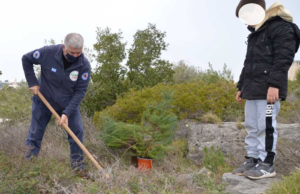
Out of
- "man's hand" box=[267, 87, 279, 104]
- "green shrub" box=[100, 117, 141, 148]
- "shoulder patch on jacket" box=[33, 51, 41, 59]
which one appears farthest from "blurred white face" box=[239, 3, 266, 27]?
"shoulder patch on jacket" box=[33, 51, 41, 59]

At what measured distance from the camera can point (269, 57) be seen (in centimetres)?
363

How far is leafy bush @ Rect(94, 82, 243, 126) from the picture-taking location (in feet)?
19.7

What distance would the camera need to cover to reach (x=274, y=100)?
3480 mm

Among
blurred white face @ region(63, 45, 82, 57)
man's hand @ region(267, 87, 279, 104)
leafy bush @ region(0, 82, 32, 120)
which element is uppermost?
blurred white face @ region(63, 45, 82, 57)

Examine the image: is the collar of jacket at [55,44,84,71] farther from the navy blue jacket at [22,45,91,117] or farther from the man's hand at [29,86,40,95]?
the man's hand at [29,86,40,95]

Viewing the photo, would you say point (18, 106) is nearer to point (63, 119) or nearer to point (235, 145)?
point (63, 119)

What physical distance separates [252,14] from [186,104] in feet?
8.84

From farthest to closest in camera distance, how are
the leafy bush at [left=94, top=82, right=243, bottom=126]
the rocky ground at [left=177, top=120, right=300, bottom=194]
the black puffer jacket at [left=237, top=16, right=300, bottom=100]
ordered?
the leafy bush at [left=94, top=82, right=243, bottom=126], the rocky ground at [left=177, top=120, right=300, bottom=194], the black puffer jacket at [left=237, top=16, right=300, bottom=100]

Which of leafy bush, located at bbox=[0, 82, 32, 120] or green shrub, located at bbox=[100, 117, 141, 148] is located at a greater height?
leafy bush, located at bbox=[0, 82, 32, 120]

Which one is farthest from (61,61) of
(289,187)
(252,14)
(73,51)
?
(289,187)

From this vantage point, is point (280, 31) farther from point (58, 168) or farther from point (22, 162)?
point (22, 162)

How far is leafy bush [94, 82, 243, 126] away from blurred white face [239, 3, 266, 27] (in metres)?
2.38

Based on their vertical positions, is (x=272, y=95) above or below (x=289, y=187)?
above

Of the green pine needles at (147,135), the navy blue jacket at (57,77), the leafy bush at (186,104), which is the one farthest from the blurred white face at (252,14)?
the leafy bush at (186,104)
